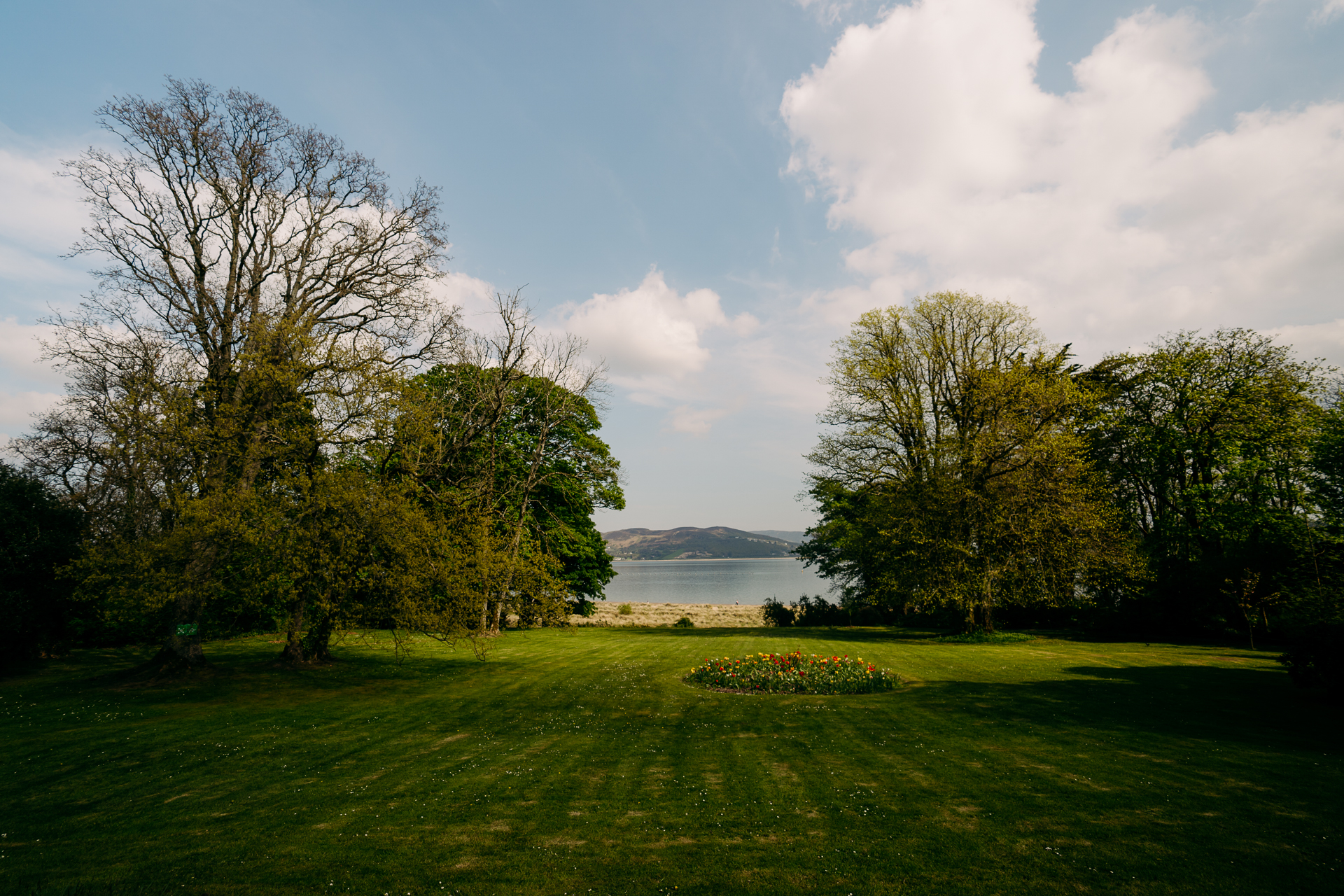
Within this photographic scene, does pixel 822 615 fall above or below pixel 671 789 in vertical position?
below

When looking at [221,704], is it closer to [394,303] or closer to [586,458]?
[394,303]

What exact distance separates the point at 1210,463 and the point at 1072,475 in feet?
30.3

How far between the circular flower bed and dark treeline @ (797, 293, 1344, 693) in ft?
29.8

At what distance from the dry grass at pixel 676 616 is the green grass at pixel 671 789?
24.5 m

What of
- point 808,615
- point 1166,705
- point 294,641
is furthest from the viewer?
point 808,615

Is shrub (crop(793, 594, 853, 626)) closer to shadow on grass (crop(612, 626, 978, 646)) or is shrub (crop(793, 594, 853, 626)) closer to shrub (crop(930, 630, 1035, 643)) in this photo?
shadow on grass (crop(612, 626, 978, 646))

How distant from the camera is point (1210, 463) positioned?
28281 mm

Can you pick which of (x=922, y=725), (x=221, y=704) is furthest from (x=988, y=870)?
(x=221, y=704)

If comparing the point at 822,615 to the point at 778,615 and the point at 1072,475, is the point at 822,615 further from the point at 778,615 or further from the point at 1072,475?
the point at 1072,475

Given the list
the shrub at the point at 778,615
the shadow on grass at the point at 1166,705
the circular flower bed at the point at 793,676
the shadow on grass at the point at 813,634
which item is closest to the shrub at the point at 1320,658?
the shadow on grass at the point at 1166,705

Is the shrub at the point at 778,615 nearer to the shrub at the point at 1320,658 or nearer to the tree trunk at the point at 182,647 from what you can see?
the shrub at the point at 1320,658

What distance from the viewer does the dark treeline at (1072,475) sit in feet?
81.9

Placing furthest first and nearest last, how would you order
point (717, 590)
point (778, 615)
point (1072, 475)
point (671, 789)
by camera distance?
point (717, 590), point (778, 615), point (1072, 475), point (671, 789)

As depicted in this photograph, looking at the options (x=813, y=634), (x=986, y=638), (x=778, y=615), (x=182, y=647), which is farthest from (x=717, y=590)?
(x=182, y=647)
